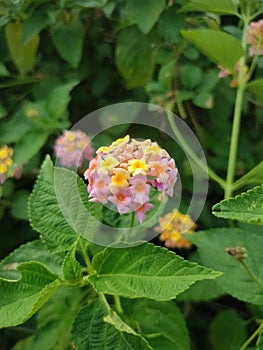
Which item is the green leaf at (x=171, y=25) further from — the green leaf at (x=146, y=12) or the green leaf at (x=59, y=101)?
the green leaf at (x=59, y=101)

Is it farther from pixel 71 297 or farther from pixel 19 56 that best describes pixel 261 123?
pixel 71 297

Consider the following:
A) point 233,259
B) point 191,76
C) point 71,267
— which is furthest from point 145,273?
point 191,76

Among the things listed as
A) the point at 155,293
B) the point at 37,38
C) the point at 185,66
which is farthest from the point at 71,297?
the point at 37,38

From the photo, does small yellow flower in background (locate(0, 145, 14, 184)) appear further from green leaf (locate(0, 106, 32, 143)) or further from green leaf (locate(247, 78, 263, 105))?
green leaf (locate(247, 78, 263, 105))

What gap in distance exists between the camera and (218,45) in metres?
0.95

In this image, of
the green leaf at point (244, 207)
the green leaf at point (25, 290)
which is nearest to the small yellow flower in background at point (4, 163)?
the green leaf at point (25, 290)

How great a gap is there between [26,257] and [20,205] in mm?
275

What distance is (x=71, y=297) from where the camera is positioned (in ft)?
2.80

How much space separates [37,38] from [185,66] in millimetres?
320

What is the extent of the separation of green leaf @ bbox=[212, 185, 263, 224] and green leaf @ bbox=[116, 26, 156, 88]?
23.8 inches

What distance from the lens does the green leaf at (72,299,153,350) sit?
69 centimetres

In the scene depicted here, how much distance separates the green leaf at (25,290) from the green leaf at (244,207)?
20cm

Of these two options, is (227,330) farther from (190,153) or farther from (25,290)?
(25,290)

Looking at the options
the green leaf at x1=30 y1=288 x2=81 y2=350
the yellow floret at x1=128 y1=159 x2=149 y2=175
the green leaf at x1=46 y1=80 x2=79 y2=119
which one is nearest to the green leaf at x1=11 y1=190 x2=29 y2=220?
the green leaf at x1=46 y1=80 x2=79 y2=119
